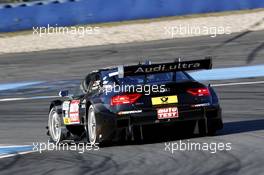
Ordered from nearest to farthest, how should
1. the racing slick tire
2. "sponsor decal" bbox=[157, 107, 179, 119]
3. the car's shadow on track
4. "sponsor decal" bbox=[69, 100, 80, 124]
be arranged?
1. "sponsor decal" bbox=[157, 107, 179, 119]
2. the car's shadow on track
3. "sponsor decal" bbox=[69, 100, 80, 124]
4. the racing slick tire

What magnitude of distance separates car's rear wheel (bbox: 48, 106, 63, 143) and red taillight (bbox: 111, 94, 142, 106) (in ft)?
5.50

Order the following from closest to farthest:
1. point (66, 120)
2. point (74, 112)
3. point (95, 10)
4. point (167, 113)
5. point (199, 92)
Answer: point (167, 113)
point (199, 92)
point (74, 112)
point (66, 120)
point (95, 10)

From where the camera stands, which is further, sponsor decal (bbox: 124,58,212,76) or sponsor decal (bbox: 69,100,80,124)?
sponsor decal (bbox: 69,100,80,124)

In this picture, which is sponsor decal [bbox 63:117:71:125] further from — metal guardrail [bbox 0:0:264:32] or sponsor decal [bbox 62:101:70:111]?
metal guardrail [bbox 0:0:264:32]

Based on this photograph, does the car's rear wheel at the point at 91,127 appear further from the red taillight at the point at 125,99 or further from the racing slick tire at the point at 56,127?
the racing slick tire at the point at 56,127

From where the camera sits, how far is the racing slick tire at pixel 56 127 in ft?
40.8

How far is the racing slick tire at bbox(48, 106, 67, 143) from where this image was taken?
12438 millimetres

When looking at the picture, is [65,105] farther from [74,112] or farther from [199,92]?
[199,92]

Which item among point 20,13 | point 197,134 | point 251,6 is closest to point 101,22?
point 20,13

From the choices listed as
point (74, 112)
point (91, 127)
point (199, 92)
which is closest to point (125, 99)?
point (91, 127)

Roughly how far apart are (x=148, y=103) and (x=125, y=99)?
1.03 feet

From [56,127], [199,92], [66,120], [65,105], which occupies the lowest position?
[56,127]

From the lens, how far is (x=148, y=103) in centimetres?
1103

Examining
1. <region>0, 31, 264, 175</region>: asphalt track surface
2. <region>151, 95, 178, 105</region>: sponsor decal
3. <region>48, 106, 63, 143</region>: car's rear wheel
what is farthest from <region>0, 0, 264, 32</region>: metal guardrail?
<region>151, 95, 178, 105</region>: sponsor decal
